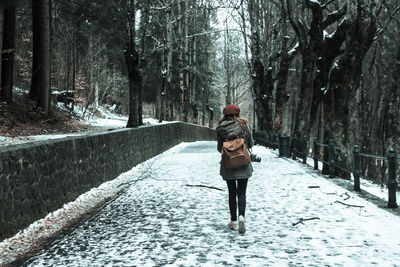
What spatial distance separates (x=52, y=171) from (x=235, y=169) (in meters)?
3.51

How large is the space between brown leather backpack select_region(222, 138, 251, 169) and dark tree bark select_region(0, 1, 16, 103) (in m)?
14.4

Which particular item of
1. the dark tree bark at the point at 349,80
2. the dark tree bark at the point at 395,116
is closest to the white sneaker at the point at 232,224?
the dark tree bark at the point at 349,80

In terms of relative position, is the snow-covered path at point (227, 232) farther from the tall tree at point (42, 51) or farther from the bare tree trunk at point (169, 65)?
the bare tree trunk at point (169, 65)

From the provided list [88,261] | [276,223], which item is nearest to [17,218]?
[88,261]

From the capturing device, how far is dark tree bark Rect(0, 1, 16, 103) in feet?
58.5

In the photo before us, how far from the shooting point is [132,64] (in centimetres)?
1794

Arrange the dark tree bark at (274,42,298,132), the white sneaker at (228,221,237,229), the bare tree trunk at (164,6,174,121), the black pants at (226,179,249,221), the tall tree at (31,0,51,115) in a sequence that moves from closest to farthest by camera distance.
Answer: the black pants at (226,179,249,221) < the white sneaker at (228,221,237,229) < the tall tree at (31,0,51,115) < the dark tree bark at (274,42,298,132) < the bare tree trunk at (164,6,174,121)

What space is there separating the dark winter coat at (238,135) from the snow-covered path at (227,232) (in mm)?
874

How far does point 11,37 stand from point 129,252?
56.4 feet

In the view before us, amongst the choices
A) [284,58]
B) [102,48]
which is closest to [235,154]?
[284,58]

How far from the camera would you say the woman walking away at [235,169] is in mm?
6113

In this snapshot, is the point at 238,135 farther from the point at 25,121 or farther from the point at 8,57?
the point at 8,57

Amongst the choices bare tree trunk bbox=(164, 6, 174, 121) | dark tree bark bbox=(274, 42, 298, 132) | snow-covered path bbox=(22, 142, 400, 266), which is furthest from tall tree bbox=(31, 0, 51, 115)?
dark tree bark bbox=(274, 42, 298, 132)

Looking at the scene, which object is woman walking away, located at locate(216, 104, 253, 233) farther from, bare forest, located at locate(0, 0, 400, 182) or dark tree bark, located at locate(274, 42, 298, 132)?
dark tree bark, located at locate(274, 42, 298, 132)
